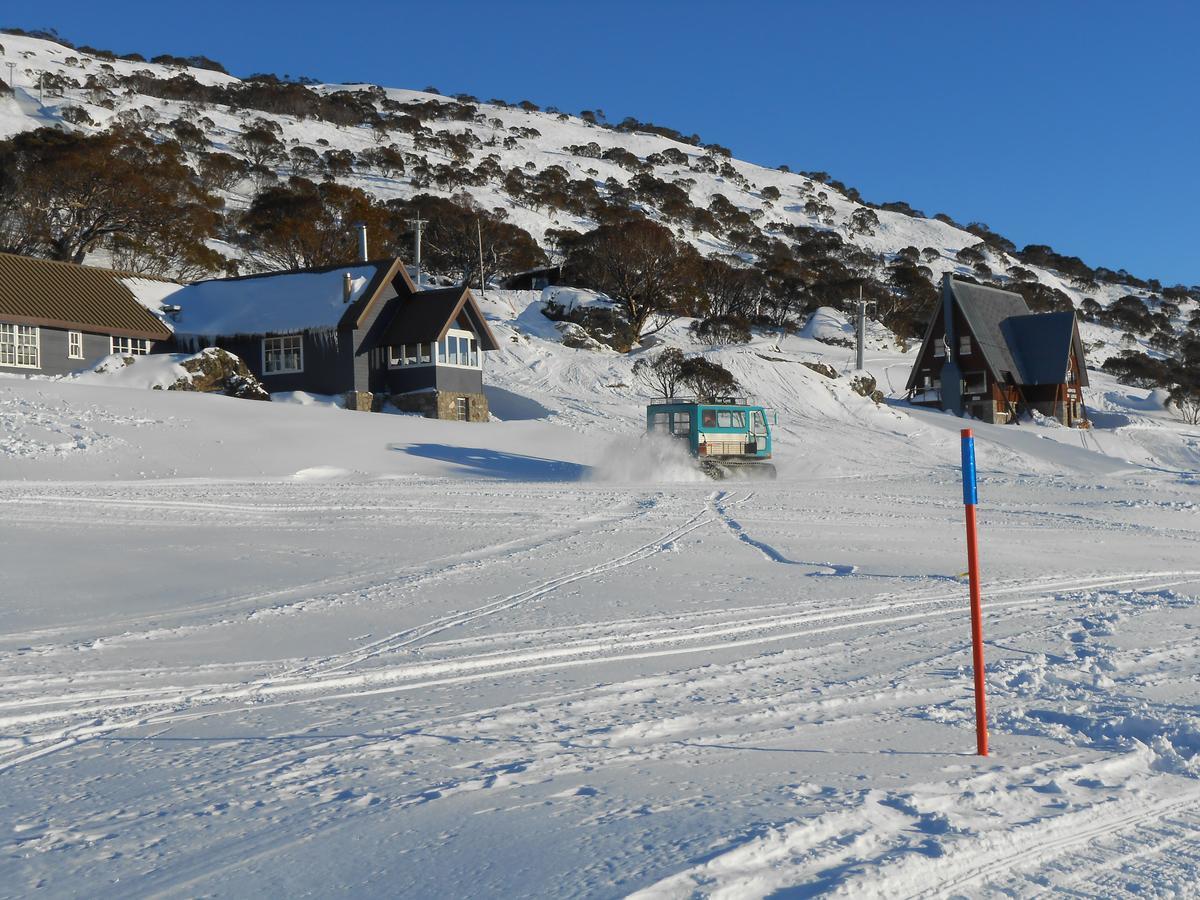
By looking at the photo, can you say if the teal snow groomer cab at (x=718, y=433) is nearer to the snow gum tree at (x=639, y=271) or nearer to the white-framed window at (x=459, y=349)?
the white-framed window at (x=459, y=349)

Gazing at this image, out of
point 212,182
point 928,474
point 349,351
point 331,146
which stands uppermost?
point 331,146

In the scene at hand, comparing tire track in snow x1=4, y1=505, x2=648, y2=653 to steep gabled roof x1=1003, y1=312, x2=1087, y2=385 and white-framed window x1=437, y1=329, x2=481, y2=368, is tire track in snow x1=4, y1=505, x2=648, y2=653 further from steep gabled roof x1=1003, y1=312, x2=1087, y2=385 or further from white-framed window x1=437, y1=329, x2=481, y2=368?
steep gabled roof x1=1003, y1=312, x2=1087, y2=385

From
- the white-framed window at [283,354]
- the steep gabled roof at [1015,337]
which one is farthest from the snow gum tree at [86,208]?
the steep gabled roof at [1015,337]

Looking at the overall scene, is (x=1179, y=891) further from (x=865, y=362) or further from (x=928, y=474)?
(x=865, y=362)

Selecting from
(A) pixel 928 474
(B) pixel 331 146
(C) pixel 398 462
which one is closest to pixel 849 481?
(A) pixel 928 474

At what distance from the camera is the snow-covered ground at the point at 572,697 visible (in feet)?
14.6

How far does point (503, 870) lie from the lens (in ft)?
14.0

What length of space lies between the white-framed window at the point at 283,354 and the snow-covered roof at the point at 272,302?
0.49 metres

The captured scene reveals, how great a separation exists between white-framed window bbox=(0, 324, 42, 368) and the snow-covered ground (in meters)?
14.0

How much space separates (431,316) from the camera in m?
36.9

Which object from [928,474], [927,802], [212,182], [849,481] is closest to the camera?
[927,802]

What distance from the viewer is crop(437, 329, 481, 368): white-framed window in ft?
120

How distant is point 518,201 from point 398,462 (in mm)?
60450

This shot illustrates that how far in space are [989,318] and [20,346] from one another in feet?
140
